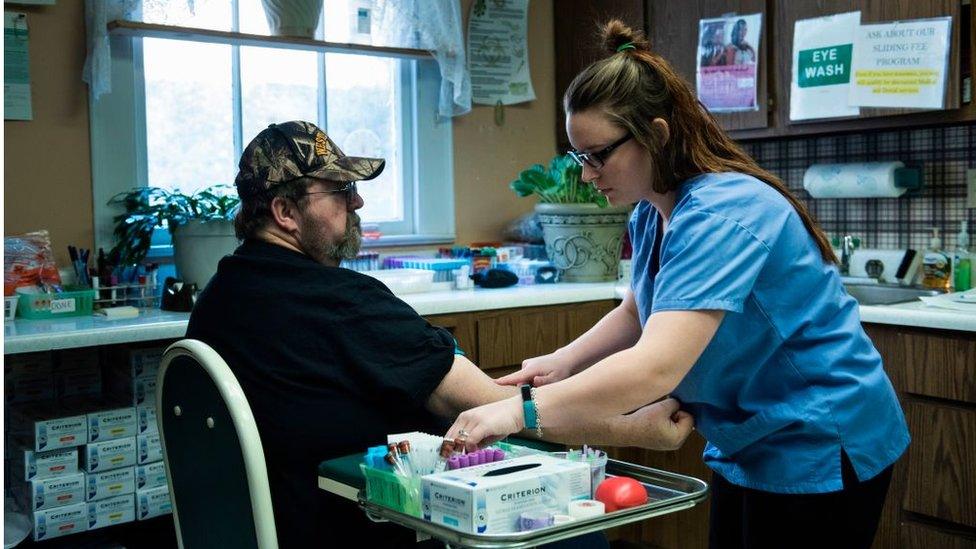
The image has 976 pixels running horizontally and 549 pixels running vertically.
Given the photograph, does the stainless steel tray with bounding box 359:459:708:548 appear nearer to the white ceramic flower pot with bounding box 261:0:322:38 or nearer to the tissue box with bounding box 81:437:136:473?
the tissue box with bounding box 81:437:136:473

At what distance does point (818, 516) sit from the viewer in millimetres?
1456

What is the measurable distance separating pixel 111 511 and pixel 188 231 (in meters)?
0.78

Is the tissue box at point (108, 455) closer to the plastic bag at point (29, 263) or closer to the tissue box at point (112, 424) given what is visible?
the tissue box at point (112, 424)

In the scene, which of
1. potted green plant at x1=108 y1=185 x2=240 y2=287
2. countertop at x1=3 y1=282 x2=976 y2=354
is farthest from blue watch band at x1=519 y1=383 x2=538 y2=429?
potted green plant at x1=108 y1=185 x2=240 y2=287

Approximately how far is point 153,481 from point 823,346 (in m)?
1.73

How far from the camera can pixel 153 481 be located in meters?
2.48

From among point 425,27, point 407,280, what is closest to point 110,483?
point 407,280

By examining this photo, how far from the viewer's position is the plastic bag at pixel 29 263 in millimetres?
2559

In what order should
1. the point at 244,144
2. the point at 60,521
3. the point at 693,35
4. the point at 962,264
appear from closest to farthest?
the point at 60,521, the point at 962,264, the point at 244,144, the point at 693,35

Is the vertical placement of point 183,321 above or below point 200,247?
below

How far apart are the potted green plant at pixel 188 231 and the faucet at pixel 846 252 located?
1.91 metres

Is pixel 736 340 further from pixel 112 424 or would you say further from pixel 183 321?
pixel 112 424

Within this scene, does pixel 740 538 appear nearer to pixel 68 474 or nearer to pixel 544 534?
pixel 544 534

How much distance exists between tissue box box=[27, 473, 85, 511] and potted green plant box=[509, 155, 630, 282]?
1644 mm
